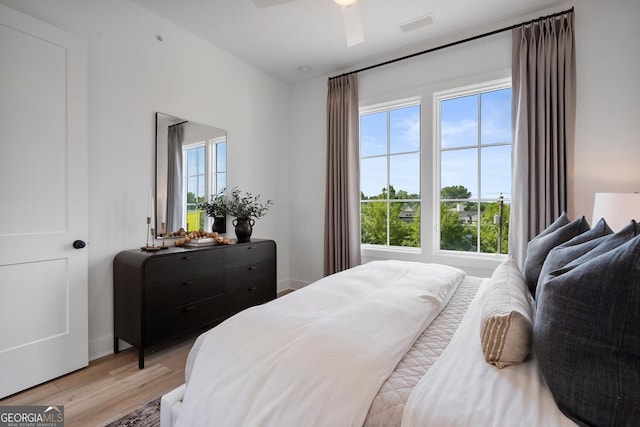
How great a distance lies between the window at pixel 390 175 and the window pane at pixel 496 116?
2.15 feet

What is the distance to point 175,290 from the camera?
2.40 metres

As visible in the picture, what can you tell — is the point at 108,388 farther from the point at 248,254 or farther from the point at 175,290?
the point at 248,254

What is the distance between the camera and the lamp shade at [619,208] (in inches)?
74.5

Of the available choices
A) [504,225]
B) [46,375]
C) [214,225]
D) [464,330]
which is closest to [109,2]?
[214,225]

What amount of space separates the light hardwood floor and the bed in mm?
757

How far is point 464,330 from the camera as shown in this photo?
1.18m

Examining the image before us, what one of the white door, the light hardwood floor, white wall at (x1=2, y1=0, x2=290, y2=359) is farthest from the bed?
white wall at (x1=2, y1=0, x2=290, y2=359)

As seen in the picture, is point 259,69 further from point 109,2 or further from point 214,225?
point 214,225

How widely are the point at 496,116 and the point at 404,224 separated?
140 centimetres

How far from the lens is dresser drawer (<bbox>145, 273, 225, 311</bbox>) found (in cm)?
226

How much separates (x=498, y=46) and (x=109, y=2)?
3301 millimetres

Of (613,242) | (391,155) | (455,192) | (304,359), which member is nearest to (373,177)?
(391,155)

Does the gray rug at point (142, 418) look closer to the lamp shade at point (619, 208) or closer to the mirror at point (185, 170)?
the mirror at point (185, 170)

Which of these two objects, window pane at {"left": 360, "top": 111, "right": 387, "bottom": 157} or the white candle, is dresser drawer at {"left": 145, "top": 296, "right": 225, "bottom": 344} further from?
window pane at {"left": 360, "top": 111, "right": 387, "bottom": 157}
